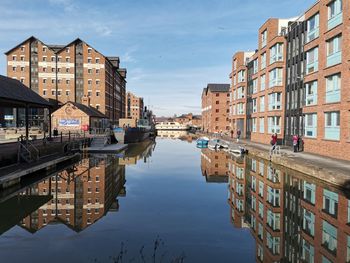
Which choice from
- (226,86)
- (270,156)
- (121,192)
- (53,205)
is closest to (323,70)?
(270,156)

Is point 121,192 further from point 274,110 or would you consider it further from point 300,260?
point 274,110

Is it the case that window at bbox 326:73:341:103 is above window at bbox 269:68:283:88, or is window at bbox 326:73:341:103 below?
below

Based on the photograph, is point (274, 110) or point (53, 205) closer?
point (53, 205)

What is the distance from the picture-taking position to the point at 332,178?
52.9ft

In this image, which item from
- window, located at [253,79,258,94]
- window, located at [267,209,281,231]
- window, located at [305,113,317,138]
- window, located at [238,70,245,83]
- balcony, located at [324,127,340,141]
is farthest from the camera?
window, located at [238,70,245,83]

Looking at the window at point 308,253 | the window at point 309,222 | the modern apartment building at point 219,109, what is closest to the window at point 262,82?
the window at point 309,222

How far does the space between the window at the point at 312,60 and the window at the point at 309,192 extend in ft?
46.8

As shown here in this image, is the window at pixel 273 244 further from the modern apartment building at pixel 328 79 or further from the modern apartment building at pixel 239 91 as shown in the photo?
the modern apartment building at pixel 239 91

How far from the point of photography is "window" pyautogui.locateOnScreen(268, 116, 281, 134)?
37.3 meters

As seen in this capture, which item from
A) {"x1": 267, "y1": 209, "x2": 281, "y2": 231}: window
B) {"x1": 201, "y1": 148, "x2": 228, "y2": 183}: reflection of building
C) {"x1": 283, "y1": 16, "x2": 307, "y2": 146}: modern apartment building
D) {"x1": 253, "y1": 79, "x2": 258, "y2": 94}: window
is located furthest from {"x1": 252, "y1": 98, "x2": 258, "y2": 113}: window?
{"x1": 267, "y1": 209, "x2": 281, "y2": 231}: window

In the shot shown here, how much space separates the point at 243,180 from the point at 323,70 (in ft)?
40.7

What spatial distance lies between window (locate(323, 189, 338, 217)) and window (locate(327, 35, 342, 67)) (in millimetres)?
12644

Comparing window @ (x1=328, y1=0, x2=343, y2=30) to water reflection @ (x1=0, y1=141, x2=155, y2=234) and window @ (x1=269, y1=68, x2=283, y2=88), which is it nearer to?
window @ (x1=269, y1=68, x2=283, y2=88)

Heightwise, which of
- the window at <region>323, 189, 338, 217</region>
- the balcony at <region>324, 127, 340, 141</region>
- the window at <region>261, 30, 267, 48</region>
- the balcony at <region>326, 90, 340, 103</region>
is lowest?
the window at <region>323, 189, 338, 217</region>
